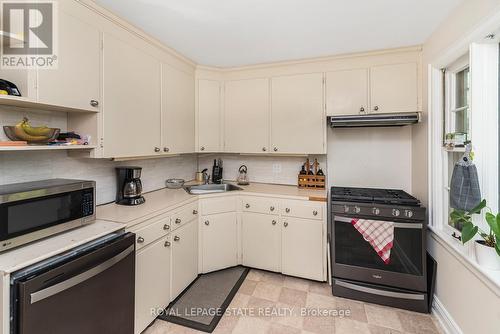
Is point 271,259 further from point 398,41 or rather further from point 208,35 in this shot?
point 398,41

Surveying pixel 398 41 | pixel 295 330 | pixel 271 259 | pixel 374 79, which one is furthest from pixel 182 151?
pixel 398 41

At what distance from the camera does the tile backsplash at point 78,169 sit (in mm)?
1432

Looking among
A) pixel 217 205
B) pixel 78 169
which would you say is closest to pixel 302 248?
pixel 217 205

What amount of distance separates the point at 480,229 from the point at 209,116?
8.47 feet

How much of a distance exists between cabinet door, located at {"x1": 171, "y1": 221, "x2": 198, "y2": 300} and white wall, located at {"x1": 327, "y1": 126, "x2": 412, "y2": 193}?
1674mm

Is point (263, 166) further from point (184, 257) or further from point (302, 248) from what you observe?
point (184, 257)

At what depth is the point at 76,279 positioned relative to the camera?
3.73ft

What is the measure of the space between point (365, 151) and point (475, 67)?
1277 mm

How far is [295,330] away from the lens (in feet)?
5.84

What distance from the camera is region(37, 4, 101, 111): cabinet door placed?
137 cm

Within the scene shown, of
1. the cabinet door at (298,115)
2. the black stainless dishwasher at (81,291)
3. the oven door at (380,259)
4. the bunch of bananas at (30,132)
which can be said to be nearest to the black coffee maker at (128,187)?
the black stainless dishwasher at (81,291)

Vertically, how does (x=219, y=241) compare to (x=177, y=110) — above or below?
below

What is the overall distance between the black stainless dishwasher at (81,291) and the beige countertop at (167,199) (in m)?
0.23

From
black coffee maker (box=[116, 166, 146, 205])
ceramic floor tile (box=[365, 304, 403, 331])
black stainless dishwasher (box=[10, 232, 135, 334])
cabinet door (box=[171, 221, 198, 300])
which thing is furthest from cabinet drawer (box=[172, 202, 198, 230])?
ceramic floor tile (box=[365, 304, 403, 331])
